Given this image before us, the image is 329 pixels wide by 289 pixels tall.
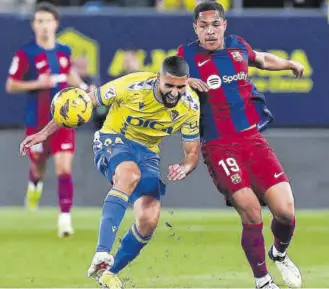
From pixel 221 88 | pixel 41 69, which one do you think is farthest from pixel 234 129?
pixel 41 69

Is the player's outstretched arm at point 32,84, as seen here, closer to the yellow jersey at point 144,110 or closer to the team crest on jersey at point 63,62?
the team crest on jersey at point 63,62

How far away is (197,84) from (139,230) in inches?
48.9

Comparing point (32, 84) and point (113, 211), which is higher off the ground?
point (113, 211)

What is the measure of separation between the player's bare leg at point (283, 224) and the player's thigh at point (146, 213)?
1032mm

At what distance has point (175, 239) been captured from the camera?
1452 cm

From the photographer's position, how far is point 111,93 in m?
10.0

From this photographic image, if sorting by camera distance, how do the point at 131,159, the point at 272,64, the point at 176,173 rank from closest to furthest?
the point at 176,173, the point at 131,159, the point at 272,64

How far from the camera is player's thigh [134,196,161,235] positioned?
1006 cm

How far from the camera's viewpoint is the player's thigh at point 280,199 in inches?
415

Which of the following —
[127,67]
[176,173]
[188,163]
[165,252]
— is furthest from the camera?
→ [127,67]

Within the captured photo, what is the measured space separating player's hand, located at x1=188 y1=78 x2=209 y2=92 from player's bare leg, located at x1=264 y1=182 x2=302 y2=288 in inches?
38.9

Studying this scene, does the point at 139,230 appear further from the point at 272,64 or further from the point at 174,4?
the point at 174,4

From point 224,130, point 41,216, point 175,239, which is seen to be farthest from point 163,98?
point 41,216

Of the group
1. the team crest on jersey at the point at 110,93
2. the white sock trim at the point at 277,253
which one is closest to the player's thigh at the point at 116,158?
the team crest on jersey at the point at 110,93
